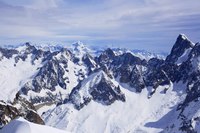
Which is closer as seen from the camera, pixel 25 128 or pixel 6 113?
pixel 25 128

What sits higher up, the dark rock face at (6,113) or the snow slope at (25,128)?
the snow slope at (25,128)

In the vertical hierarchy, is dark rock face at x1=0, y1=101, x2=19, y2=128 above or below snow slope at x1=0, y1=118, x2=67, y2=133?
below

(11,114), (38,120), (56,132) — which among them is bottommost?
(38,120)

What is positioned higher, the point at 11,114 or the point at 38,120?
the point at 11,114

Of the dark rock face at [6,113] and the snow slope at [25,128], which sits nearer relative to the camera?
the snow slope at [25,128]

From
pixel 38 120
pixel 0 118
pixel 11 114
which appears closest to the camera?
pixel 0 118

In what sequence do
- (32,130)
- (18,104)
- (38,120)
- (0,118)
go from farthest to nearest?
(18,104)
(38,120)
(0,118)
(32,130)

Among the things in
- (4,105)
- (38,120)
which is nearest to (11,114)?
(4,105)

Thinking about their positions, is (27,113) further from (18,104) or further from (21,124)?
(21,124)

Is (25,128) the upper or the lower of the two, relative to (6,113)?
upper

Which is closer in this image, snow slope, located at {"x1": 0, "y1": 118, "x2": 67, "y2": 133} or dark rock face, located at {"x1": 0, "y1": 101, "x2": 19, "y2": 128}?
snow slope, located at {"x1": 0, "y1": 118, "x2": 67, "y2": 133}

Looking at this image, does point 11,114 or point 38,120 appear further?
point 38,120
